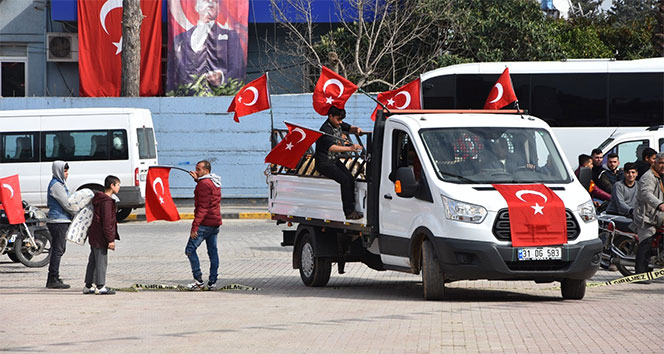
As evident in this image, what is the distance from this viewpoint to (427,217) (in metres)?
12.1

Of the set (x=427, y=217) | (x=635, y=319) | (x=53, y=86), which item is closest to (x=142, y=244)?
(x=427, y=217)

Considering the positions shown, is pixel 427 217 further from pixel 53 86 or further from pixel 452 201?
pixel 53 86

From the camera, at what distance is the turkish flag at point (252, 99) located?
16.2m

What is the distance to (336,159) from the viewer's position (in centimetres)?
1375

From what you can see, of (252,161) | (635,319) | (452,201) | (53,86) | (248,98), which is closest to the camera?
(635,319)

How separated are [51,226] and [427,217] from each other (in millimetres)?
5524

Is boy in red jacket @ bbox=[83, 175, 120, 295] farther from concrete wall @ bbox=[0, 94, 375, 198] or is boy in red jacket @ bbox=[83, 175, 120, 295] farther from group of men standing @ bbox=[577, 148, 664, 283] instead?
concrete wall @ bbox=[0, 94, 375, 198]

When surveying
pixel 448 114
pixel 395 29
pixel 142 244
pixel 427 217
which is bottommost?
pixel 142 244

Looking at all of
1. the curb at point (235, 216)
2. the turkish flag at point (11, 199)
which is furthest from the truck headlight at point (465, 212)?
the curb at point (235, 216)

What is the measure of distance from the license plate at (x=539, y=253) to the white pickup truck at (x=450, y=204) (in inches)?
0.4

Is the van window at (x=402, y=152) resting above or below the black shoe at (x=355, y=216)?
above

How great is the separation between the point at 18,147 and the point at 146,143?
2.89 metres

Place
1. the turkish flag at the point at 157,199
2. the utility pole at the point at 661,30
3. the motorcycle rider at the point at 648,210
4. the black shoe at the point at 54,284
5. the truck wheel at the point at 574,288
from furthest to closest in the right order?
the utility pole at the point at 661,30, the turkish flag at the point at 157,199, the black shoe at the point at 54,284, the motorcycle rider at the point at 648,210, the truck wheel at the point at 574,288

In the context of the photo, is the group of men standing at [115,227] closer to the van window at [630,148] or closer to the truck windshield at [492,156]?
the truck windshield at [492,156]
